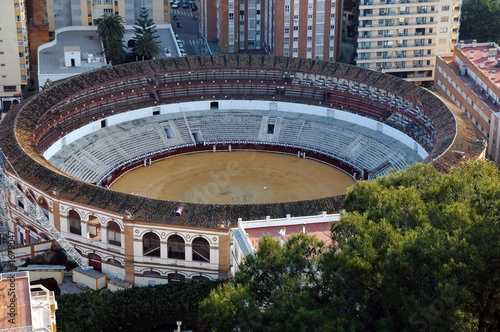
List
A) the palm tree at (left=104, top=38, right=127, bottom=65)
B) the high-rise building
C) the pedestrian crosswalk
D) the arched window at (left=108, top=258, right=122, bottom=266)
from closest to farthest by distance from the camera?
the arched window at (left=108, top=258, right=122, bottom=266)
the high-rise building
the palm tree at (left=104, top=38, right=127, bottom=65)
the pedestrian crosswalk

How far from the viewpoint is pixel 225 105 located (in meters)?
137

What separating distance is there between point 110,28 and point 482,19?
68.3m

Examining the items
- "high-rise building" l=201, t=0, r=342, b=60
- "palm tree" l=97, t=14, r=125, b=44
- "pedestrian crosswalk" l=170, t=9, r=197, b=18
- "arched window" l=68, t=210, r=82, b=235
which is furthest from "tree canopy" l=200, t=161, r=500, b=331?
"pedestrian crosswalk" l=170, t=9, r=197, b=18

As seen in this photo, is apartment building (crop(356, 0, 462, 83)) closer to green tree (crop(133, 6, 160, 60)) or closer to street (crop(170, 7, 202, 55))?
street (crop(170, 7, 202, 55))

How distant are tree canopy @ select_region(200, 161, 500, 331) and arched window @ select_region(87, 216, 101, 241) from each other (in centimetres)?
3017

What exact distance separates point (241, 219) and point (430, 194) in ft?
71.8

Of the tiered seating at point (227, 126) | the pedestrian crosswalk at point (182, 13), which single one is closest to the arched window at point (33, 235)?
the tiered seating at point (227, 126)

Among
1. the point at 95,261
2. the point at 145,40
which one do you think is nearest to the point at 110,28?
the point at 145,40

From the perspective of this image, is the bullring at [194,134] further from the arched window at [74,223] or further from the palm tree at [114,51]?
the palm tree at [114,51]

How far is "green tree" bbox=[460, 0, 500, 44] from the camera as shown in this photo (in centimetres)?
16250

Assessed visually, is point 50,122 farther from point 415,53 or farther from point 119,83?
point 415,53

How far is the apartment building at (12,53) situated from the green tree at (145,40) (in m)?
20.1

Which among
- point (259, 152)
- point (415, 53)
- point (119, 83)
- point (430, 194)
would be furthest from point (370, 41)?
point (430, 194)

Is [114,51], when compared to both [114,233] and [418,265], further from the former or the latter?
[418,265]
